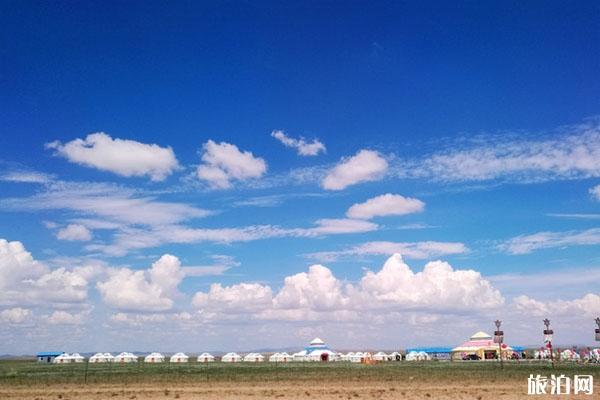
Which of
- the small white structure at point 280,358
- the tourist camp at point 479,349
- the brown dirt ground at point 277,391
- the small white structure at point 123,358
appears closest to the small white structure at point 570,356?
the tourist camp at point 479,349

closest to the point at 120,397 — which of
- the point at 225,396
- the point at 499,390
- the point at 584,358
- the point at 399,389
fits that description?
the point at 225,396

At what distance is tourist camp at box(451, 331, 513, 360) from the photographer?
358ft

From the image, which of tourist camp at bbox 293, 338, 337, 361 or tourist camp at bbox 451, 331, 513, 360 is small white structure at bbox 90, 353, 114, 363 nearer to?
tourist camp at bbox 293, 338, 337, 361

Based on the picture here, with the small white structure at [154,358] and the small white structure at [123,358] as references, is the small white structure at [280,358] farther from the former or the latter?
the small white structure at [123,358]

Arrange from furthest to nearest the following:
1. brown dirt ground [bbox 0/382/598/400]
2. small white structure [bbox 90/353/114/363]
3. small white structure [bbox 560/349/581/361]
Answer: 1. small white structure [bbox 90/353/114/363]
2. small white structure [bbox 560/349/581/361]
3. brown dirt ground [bbox 0/382/598/400]

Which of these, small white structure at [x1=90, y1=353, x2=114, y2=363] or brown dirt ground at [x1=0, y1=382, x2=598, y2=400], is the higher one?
brown dirt ground at [x1=0, y1=382, x2=598, y2=400]

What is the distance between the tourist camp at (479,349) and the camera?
4299 inches

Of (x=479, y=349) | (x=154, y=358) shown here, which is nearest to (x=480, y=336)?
(x=479, y=349)

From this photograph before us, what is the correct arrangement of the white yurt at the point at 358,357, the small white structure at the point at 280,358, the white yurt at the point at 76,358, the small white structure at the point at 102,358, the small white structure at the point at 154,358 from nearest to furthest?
the white yurt at the point at 358,357 < the small white structure at the point at 280,358 < the small white structure at the point at 154,358 < the small white structure at the point at 102,358 < the white yurt at the point at 76,358

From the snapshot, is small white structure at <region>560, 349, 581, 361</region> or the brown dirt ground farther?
small white structure at <region>560, 349, 581, 361</region>

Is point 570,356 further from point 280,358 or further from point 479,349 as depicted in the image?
point 280,358

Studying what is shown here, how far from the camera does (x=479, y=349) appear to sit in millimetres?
111375

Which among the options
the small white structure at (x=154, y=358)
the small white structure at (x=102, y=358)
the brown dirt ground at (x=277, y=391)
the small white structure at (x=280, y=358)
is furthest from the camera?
the small white structure at (x=102, y=358)

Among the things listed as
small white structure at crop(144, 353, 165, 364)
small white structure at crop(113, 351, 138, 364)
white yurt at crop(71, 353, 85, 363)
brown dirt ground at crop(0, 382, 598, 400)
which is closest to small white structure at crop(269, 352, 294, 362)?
small white structure at crop(144, 353, 165, 364)
